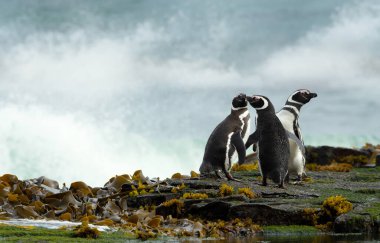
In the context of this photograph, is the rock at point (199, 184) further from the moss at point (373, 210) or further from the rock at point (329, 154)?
the rock at point (329, 154)

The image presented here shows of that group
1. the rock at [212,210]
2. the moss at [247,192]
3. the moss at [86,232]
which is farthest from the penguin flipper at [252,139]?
the moss at [86,232]

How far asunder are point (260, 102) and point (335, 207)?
8.86ft

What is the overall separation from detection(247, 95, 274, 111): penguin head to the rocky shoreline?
1.30 meters

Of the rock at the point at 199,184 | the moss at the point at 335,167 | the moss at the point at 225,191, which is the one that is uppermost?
the moss at the point at 335,167

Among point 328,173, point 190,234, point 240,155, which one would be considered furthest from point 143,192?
point 328,173

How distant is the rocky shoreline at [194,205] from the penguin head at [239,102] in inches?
50.8

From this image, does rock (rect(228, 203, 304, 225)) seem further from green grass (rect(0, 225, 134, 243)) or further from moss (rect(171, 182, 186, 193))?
green grass (rect(0, 225, 134, 243))

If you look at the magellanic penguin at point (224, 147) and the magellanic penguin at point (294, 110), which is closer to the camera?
the magellanic penguin at point (224, 147)

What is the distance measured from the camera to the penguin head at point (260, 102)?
13.4m

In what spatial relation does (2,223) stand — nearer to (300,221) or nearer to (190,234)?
(190,234)

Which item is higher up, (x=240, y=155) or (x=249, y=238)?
(x=240, y=155)

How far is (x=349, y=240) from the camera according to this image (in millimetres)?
9906

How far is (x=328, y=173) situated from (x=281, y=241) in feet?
22.9

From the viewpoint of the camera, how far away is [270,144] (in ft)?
42.4
